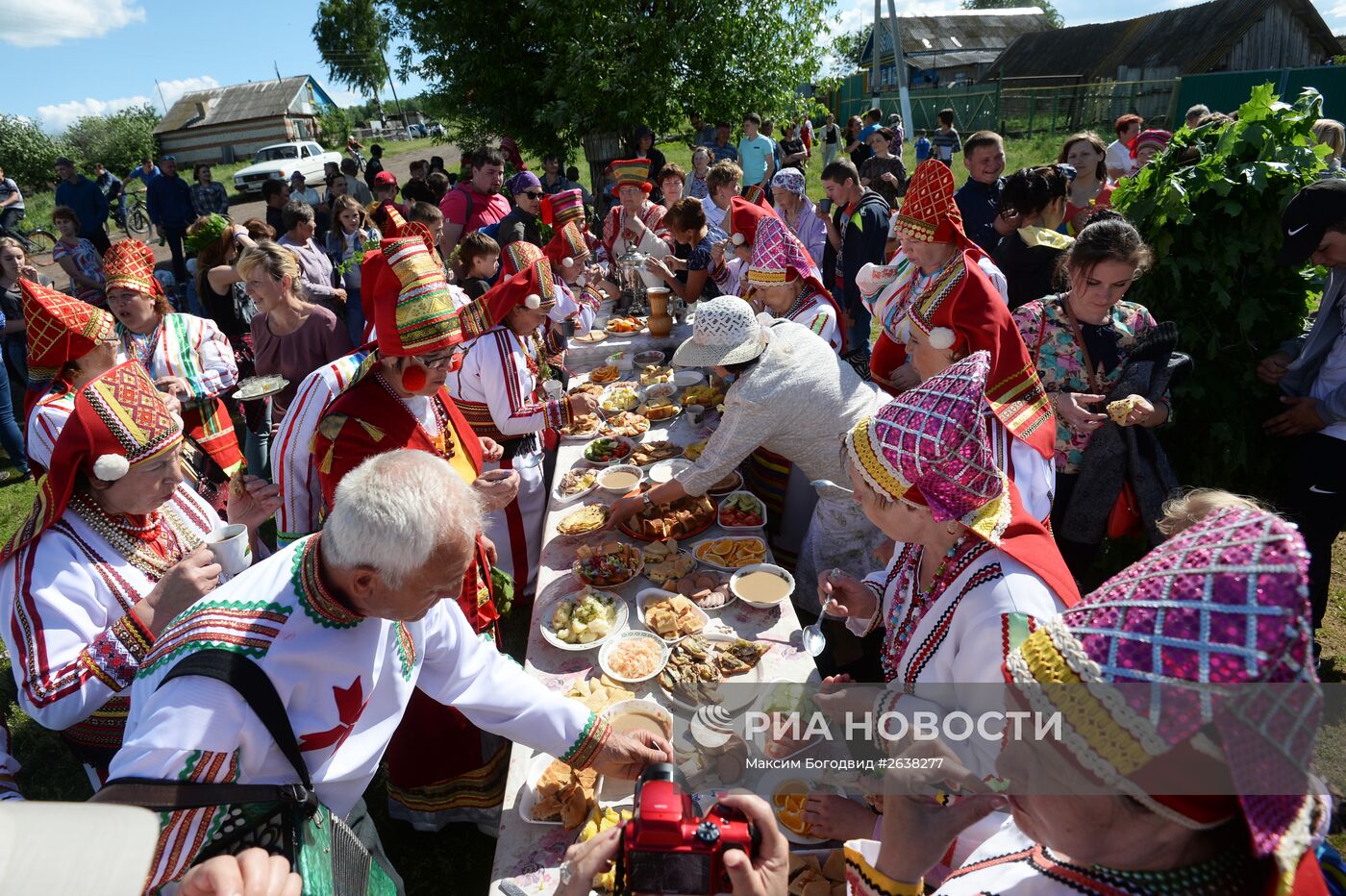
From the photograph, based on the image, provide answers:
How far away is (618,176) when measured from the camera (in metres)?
8.36

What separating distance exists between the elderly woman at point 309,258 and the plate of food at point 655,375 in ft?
10.3

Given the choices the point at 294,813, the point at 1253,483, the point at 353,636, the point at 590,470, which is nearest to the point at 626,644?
the point at 353,636

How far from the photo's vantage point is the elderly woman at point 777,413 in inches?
135

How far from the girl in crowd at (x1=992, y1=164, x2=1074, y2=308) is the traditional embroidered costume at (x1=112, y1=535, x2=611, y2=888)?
12.6 feet

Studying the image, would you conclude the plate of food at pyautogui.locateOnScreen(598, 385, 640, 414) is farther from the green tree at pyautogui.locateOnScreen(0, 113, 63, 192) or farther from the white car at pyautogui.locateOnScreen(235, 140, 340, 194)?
the green tree at pyautogui.locateOnScreen(0, 113, 63, 192)

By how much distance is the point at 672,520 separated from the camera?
3.42m

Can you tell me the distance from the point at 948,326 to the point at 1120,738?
239cm

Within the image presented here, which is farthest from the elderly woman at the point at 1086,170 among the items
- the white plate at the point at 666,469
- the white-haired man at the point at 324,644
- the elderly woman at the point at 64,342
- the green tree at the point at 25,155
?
the green tree at the point at 25,155

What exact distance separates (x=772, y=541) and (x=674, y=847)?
2.80 meters

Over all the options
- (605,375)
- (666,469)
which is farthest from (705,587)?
(605,375)

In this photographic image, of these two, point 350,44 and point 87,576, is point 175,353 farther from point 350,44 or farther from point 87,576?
point 350,44

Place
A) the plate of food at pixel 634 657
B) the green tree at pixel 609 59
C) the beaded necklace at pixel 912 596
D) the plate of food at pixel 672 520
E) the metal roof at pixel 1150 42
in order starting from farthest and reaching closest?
the metal roof at pixel 1150 42, the green tree at pixel 609 59, the plate of food at pixel 672 520, the plate of food at pixel 634 657, the beaded necklace at pixel 912 596

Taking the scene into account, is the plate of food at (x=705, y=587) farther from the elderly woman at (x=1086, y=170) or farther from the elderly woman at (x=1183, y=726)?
the elderly woman at (x=1086, y=170)

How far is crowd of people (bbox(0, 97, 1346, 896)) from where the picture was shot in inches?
41.5
